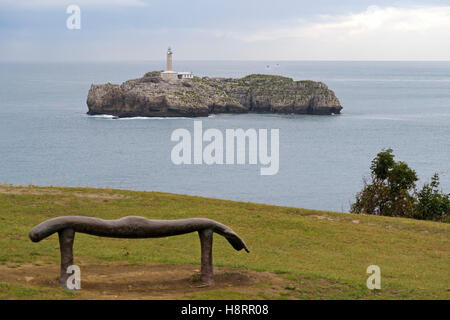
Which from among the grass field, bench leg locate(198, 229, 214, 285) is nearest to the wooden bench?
bench leg locate(198, 229, 214, 285)

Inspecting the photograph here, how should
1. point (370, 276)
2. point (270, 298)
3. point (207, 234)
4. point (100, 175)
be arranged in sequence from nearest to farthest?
point (270, 298), point (207, 234), point (370, 276), point (100, 175)

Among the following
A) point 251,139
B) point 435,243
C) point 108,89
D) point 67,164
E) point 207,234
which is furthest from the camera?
point 108,89

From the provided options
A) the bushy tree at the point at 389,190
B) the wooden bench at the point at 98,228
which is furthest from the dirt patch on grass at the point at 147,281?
the bushy tree at the point at 389,190

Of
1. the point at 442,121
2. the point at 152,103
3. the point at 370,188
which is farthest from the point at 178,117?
the point at 370,188

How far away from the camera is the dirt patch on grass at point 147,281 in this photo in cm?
1305

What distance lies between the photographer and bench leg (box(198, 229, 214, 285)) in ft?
46.4

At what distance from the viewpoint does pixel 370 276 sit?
1666 cm

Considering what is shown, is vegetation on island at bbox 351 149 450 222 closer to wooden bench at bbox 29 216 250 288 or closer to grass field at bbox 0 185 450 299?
grass field at bbox 0 185 450 299

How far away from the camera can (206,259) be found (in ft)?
46.4

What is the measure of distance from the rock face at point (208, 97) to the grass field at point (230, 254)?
Result: 4505 inches

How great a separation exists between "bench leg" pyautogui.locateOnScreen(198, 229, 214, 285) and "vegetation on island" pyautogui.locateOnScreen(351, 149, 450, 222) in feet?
81.5

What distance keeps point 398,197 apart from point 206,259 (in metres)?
26.1

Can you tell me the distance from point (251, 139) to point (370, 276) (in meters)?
110

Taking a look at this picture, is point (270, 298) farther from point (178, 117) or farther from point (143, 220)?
point (178, 117)
